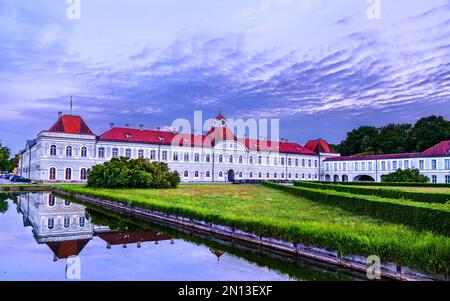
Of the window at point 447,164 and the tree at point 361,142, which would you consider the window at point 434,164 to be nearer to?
the window at point 447,164

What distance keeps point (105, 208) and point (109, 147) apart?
2902 cm

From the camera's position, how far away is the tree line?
65.0 metres

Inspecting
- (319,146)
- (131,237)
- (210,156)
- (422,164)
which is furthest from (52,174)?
(422,164)

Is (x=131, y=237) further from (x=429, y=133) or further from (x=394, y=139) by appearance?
(x=394, y=139)

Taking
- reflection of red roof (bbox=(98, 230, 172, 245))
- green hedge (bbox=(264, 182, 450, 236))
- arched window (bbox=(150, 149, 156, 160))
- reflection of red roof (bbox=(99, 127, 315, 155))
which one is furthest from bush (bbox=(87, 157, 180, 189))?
reflection of red roof (bbox=(98, 230, 172, 245))

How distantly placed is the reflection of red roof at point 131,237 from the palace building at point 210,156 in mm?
26191

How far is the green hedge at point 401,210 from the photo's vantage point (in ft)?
34.5

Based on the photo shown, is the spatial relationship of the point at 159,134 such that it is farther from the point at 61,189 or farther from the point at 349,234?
the point at 349,234

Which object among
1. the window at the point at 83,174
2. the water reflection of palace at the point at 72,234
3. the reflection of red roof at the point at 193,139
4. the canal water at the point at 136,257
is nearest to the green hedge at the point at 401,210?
the canal water at the point at 136,257

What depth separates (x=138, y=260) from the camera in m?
9.27

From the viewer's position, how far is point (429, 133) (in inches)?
2557

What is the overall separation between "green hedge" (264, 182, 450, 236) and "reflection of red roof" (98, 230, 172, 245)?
7900 mm
